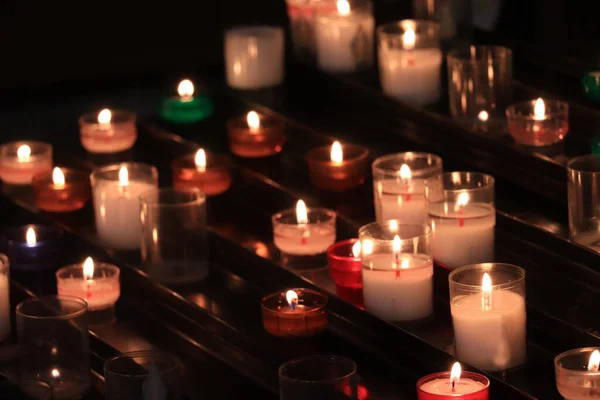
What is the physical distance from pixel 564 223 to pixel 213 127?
1.52 meters

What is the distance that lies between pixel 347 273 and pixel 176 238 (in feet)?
1.96

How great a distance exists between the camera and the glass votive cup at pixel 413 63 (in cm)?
431

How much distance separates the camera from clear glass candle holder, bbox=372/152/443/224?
375 cm

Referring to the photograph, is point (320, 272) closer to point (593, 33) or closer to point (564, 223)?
point (564, 223)

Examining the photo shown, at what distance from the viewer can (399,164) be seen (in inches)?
153

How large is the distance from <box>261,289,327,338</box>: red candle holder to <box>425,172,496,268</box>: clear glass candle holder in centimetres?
35

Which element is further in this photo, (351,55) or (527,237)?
(351,55)

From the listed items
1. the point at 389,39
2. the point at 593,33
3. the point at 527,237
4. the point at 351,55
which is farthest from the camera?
the point at 593,33

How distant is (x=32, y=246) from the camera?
413cm

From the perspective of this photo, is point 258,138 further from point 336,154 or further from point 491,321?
point 491,321

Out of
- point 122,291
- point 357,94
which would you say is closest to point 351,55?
point 357,94

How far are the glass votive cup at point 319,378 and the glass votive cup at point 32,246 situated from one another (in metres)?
1.25

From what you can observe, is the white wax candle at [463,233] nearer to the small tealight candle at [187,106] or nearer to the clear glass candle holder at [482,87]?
the clear glass candle holder at [482,87]

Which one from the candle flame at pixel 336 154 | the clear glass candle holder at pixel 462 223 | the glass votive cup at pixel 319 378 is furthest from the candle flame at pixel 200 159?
the glass votive cup at pixel 319 378
